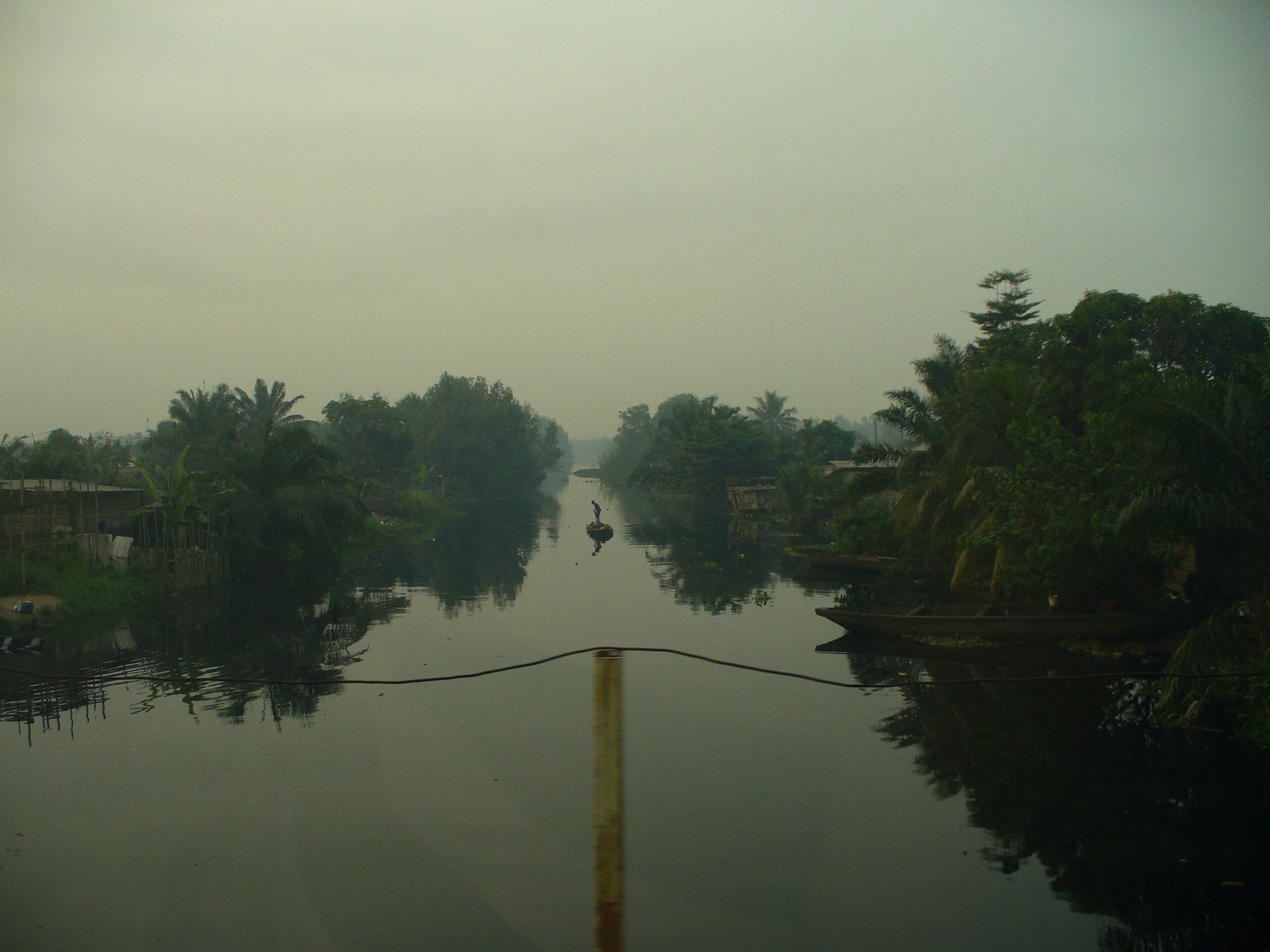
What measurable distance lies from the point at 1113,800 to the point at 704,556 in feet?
83.2

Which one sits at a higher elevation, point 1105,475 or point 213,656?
point 1105,475

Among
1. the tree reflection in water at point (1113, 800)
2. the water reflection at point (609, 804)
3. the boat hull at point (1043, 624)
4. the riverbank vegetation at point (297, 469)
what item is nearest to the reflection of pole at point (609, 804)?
the water reflection at point (609, 804)

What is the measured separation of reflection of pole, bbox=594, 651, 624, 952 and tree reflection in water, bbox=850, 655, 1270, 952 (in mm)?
4670

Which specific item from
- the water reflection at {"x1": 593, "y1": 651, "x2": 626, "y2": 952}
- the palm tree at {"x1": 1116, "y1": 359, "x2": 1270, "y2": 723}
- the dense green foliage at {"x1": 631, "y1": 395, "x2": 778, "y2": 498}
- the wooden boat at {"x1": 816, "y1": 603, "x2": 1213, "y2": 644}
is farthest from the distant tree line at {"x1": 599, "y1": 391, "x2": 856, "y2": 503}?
the water reflection at {"x1": 593, "y1": 651, "x2": 626, "y2": 952}

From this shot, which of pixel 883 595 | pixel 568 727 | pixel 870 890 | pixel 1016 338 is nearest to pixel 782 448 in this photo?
pixel 1016 338

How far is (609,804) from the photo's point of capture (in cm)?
394

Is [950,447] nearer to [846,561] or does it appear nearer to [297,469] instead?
[846,561]

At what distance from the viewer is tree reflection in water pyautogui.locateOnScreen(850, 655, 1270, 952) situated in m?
7.01

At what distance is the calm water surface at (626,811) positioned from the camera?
268 inches

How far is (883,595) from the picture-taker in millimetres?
24312

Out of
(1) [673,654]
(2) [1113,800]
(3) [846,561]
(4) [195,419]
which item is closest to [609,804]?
(1) [673,654]

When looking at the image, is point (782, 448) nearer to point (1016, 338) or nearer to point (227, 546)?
point (1016, 338)

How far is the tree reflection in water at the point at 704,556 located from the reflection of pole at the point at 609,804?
18.8m

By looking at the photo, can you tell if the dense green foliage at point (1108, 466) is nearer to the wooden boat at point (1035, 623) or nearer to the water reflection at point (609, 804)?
the wooden boat at point (1035, 623)
